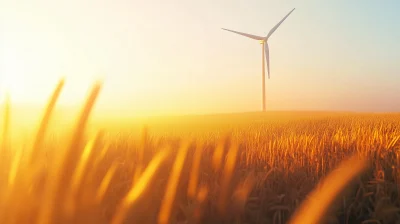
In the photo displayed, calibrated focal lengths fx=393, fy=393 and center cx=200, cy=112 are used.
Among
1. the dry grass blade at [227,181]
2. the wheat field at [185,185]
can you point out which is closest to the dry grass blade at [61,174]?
the wheat field at [185,185]

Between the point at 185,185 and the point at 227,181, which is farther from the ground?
the point at 227,181

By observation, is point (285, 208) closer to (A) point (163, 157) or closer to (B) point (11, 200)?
(A) point (163, 157)

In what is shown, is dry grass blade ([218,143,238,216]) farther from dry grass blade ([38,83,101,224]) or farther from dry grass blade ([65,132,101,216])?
dry grass blade ([38,83,101,224])

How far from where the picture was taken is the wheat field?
110cm

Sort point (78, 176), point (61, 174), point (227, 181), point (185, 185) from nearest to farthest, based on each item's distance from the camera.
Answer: point (61, 174) < point (78, 176) < point (227, 181) < point (185, 185)

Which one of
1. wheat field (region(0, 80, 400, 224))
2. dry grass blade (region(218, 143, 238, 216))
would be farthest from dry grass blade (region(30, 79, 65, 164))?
dry grass blade (region(218, 143, 238, 216))

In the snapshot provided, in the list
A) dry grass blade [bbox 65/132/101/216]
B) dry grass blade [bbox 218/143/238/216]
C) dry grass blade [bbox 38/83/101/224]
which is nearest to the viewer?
dry grass blade [bbox 38/83/101/224]

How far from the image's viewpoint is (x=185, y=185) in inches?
121

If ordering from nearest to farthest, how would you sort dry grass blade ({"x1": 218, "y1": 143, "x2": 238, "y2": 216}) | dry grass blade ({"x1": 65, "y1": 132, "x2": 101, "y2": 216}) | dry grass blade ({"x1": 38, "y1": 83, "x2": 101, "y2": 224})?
dry grass blade ({"x1": 38, "y1": 83, "x2": 101, "y2": 224}) → dry grass blade ({"x1": 65, "y1": 132, "x2": 101, "y2": 216}) → dry grass blade ({"x1": 218, "y1": 143, "x2": 238, "y2": 216})

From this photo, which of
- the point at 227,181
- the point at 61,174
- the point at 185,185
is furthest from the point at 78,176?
the point at 185,185

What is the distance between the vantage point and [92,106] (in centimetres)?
116

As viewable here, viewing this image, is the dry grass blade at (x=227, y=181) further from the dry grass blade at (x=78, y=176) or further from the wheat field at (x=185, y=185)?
the dry grass blade at (x=78, y=176)

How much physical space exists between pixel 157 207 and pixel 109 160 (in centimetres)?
180

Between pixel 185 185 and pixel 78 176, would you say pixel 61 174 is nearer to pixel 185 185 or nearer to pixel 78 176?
pixel 78 176
